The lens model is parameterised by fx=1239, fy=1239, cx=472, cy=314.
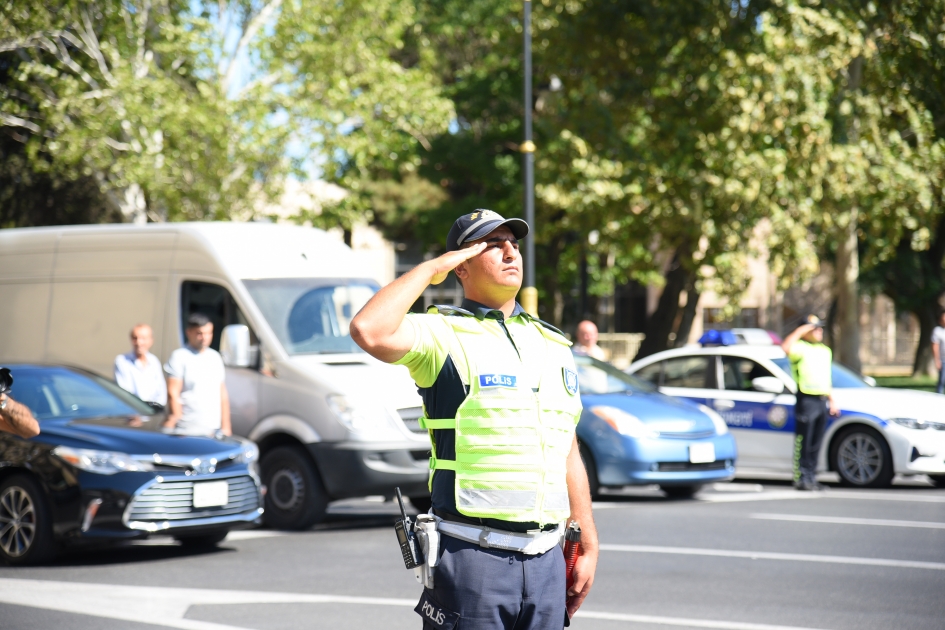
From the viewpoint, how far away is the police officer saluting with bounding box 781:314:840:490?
12.6m

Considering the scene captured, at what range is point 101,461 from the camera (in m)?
8.39

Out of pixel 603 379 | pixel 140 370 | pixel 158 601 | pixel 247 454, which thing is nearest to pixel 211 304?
pixel 140 370

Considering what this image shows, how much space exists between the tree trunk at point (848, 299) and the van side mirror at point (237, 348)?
55.3ft

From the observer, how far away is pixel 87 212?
1072 inches

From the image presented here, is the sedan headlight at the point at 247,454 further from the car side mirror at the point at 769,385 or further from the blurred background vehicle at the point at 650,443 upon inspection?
the car side mirror at the point at 769,385

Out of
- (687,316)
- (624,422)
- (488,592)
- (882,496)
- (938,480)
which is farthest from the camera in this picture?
(687,316)

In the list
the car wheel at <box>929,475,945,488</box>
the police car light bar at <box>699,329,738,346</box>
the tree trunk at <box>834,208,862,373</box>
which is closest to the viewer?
the car wheel at <box>929,475,945,488</box>

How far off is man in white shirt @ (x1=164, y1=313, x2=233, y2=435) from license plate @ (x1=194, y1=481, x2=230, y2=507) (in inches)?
44.4

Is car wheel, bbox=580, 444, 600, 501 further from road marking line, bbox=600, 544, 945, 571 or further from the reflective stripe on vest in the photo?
the reflective stripe on vest

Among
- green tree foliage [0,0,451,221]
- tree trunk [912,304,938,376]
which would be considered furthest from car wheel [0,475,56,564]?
tree trunk [912,304,938,376]

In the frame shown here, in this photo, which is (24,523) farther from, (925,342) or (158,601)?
(925,342)

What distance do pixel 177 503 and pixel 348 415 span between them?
1.89m

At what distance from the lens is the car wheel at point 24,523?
27.4 feet

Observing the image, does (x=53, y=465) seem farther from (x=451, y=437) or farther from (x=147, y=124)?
(x=147, y=124)
